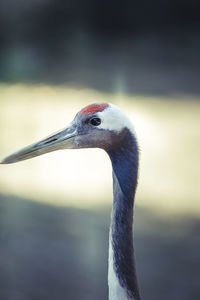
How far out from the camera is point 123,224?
218cm

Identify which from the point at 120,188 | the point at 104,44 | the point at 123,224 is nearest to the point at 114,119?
the point at 120,188

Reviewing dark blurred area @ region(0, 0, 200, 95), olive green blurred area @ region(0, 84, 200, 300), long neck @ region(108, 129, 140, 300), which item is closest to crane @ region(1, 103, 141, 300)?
long neck @ region(108, 129, 140, 300)

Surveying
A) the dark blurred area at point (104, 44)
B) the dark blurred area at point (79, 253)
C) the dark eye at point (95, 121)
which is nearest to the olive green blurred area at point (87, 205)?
the dark blurred area at point (79, 253)

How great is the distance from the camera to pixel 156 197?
4695 millimetres

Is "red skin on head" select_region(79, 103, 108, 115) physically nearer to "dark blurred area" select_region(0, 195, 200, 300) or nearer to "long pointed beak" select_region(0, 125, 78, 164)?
"long pointed beak" select_region(0, 125, 78, 164)

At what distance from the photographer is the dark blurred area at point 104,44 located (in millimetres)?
6883

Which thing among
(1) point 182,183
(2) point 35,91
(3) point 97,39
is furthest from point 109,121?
(3) point 97,39

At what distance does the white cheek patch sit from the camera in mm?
2170

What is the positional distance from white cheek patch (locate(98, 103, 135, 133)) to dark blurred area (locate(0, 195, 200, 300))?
5.53ft

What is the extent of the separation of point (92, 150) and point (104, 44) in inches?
104

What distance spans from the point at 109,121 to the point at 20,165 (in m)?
3.24

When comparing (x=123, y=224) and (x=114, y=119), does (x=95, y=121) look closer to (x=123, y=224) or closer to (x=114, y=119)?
(x=114, y=119)

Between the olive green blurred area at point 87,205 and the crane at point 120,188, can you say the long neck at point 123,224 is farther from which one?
the olive green blurred area at point 87,205

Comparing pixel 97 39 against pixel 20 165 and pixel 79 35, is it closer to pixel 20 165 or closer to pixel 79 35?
pixel 79 35
